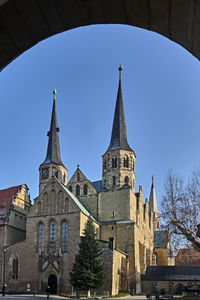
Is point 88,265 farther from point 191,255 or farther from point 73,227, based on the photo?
point 191,255

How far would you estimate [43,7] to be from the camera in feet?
9.11

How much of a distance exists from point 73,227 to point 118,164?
14.2 m

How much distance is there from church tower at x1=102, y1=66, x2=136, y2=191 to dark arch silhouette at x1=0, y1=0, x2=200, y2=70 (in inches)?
1958

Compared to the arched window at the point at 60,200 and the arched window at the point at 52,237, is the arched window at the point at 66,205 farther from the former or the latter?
the arched window at the point at 52,237

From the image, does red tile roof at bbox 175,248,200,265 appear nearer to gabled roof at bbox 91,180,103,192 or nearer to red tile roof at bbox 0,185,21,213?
gabled roof at bbox 91,180,103,192

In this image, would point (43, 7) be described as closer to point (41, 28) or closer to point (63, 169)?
point (41, 28)

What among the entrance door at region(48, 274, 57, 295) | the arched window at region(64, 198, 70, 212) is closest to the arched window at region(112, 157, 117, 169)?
the arched window at region(64, 198, 70, 212)

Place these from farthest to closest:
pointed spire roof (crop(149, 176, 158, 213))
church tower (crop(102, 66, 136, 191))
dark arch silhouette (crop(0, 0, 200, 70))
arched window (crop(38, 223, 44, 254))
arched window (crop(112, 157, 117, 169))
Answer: pointed spire roof (crop(149, 176, 158, 213)) → arched window (crop(112, 157, 117, 169)) → church tower (crop(102, 66, 136, 191)) → arched window (crop(38, 223, 44, 254)) → dark arch silhouette (crop(0, 0, 200, 70))

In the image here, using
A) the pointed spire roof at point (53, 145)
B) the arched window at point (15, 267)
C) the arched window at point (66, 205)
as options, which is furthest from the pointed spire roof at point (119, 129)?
the arched window at point (15, 267)

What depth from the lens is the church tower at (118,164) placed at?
5303 centimetres

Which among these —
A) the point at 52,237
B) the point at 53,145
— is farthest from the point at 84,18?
the point at 53,145

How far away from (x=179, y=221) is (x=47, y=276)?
71.5 ft

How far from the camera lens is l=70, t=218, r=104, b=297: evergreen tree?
3606 centimetres

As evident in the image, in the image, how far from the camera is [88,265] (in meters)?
36.5
